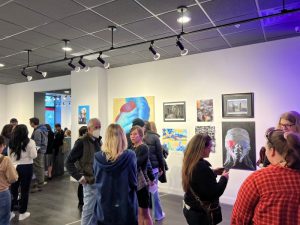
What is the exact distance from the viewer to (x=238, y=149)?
15.6 feet

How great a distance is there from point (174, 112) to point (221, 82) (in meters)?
1.15

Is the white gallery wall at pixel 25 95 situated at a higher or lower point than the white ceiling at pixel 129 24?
lower

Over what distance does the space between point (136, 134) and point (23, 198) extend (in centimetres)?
236

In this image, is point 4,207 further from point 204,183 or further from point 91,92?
point 91,92

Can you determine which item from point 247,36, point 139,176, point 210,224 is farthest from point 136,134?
point 247,36

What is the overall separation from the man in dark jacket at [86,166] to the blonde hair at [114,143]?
79 cm

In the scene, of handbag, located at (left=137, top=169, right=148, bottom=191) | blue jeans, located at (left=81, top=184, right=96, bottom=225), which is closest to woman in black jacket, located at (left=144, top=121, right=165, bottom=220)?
handbag, located at (left=137, top=169, right=148, bottom=191)

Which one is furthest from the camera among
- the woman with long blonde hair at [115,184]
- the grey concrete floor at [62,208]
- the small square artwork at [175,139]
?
the small square artwork at [175,139]

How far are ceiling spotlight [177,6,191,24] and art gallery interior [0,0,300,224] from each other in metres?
0.05

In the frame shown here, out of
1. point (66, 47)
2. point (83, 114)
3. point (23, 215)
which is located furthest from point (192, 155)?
point (83, 114)

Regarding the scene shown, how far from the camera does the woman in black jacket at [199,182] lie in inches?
80.4

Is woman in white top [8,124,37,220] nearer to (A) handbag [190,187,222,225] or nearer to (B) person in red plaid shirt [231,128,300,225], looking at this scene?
(A) handbag [190,187,222,225]

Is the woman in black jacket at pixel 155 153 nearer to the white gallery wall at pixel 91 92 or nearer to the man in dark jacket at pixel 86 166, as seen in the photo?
the man in dark jacket at pixel 86 166

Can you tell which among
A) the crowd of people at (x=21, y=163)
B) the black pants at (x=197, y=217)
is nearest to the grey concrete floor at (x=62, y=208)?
the crowd of people at (x=21, y=163)
